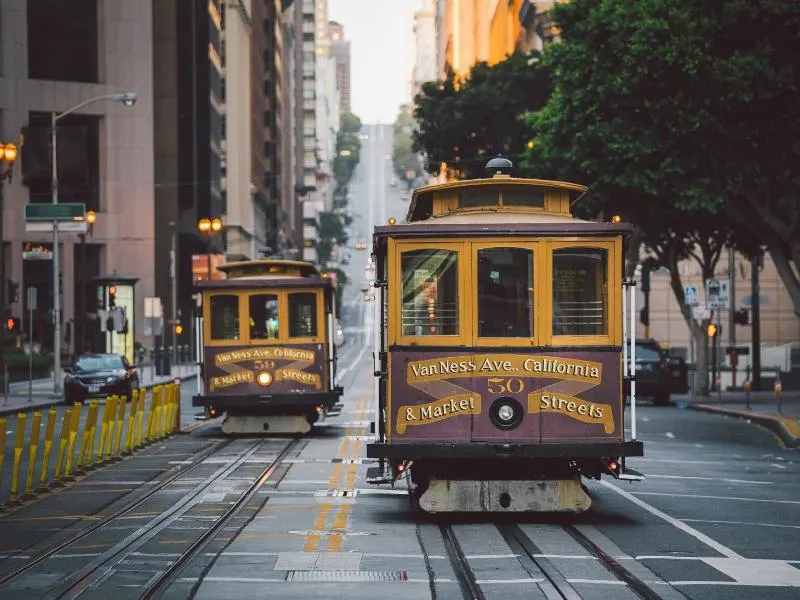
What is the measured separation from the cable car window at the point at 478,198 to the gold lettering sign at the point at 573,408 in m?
2.30

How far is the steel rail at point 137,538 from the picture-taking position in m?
11.6

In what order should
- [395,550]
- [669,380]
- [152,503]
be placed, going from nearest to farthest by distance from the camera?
1. [395,550]
2. [152,503]
3. [669,380]

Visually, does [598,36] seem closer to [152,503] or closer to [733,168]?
[733,168]

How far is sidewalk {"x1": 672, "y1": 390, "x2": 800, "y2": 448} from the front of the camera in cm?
3238

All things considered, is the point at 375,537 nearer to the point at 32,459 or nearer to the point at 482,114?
the point at 32,459

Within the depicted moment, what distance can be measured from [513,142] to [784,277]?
35.3 metres

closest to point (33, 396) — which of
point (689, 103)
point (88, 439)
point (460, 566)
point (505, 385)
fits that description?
point (689, 103)

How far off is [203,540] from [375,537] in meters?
1.59

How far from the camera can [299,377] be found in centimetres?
2902

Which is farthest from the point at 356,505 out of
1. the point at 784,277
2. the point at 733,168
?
the point at 784,277

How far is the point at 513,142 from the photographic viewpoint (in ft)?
232

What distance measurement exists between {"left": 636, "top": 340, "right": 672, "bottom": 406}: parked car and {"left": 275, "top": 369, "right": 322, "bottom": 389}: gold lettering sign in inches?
715

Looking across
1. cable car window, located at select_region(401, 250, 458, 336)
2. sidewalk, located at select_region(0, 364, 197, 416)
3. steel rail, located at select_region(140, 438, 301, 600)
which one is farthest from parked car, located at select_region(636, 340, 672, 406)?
cable car window, located at select_region(401, 250, 458, 336)

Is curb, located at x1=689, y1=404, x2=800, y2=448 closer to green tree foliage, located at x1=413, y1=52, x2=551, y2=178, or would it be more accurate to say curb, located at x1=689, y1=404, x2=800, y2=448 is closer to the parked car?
the parked car
